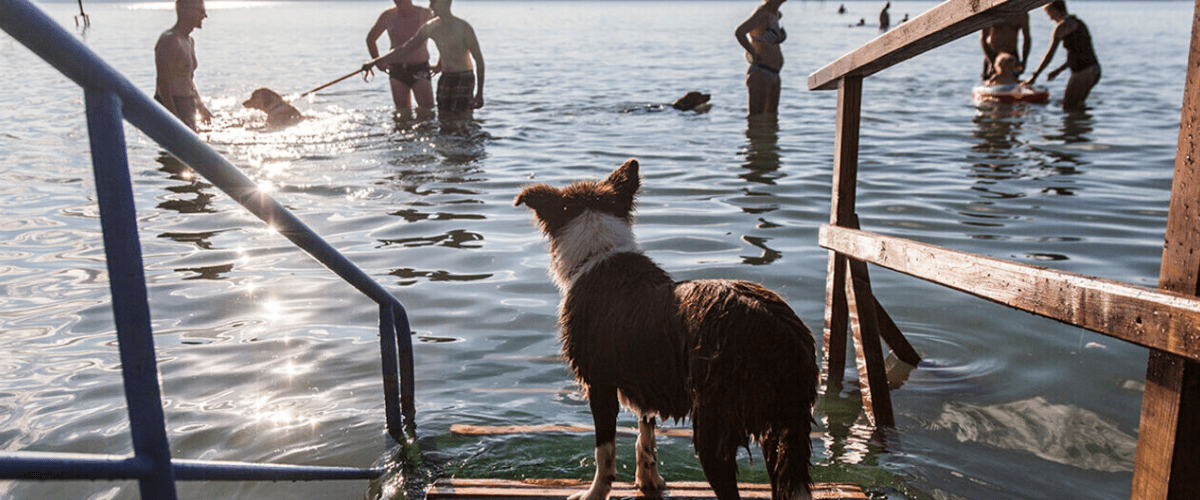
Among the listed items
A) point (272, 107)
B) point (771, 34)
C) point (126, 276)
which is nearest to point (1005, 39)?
point (771, 34)

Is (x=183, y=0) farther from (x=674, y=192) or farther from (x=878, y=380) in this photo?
(x=878, y=380)

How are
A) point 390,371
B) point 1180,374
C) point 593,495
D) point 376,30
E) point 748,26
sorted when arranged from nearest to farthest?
point 1180,374 < point 593,495 < point 390,371 < point 748,26 < point 376,30

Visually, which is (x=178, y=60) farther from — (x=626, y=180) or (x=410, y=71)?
(x=626, y=180)

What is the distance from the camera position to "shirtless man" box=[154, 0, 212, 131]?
11.8 metres

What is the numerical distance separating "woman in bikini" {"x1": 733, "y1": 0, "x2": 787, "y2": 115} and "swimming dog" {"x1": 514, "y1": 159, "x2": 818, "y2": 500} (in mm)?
11037

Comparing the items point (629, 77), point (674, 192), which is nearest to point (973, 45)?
point (629, 77)

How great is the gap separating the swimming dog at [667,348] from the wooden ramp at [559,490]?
108 mm

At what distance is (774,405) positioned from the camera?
291 cm

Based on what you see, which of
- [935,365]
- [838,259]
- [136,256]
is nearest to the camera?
[136,256]

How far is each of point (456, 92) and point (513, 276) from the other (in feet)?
26.2

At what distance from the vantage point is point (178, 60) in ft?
39.1

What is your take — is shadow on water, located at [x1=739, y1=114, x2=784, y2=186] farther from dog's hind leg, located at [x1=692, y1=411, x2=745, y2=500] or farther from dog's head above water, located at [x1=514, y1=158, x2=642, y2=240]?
dog's hind leg, located at [x1=692, y1=411, x2=745, y2=500]

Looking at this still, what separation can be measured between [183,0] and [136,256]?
11.5 metres

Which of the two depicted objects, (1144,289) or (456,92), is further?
(456,92)
